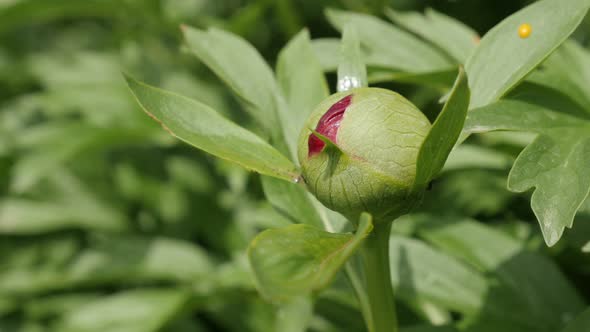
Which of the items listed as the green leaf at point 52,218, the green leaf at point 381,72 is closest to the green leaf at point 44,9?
the green leaf at point 52,218

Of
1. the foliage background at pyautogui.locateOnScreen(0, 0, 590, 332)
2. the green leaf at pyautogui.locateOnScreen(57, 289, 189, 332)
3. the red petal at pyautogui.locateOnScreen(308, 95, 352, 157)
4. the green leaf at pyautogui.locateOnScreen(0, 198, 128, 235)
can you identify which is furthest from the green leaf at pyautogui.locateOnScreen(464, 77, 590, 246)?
the green leaf at pyautogui.locateOnScreen(0, 198, 128, 235)

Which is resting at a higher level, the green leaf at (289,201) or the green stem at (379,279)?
the green leaf at (289,201)

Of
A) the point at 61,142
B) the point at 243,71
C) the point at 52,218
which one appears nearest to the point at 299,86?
the point at 243,71

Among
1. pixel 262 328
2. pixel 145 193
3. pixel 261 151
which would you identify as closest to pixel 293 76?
pixel 261 151

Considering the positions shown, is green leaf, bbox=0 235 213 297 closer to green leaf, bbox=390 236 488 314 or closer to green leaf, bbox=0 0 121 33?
green leaf, bbox=0 0 121 33

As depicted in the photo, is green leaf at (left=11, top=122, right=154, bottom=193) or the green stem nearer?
the green stem

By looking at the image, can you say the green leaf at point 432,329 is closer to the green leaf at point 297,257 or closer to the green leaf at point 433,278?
the green leaf at point 433,278
